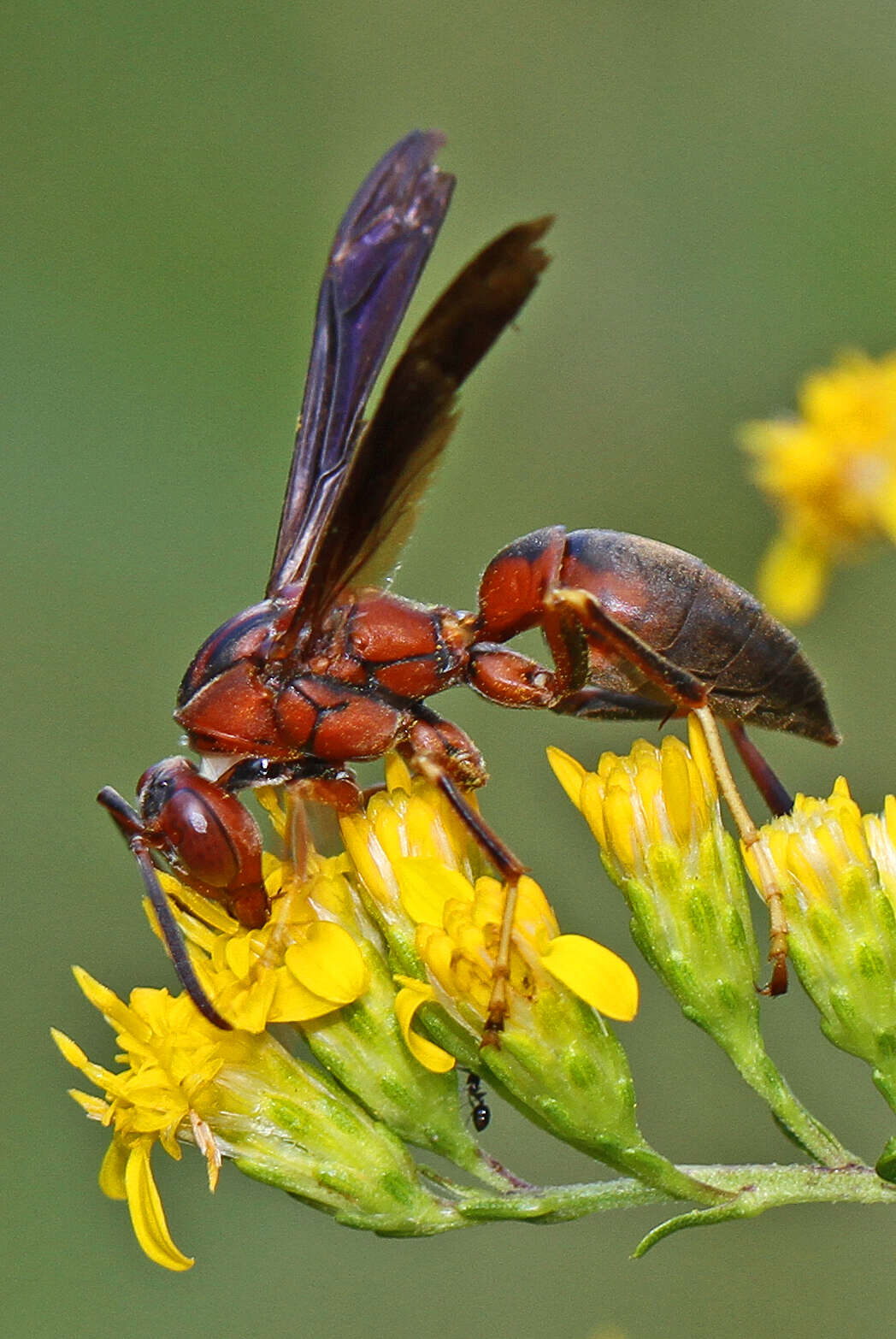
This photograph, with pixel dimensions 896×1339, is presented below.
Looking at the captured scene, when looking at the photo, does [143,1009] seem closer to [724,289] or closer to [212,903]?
[212,903]

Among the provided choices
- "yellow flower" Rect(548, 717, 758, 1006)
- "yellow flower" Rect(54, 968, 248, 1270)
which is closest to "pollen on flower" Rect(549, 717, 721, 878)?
"yellow flower" Rect(548, 717, 758, 1006)

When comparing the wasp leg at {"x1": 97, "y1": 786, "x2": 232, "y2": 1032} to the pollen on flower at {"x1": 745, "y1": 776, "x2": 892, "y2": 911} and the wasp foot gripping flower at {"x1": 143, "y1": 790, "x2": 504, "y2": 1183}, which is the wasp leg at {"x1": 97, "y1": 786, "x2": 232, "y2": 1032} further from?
the pollen on flower at {"x1": 745, "y1": 776, "x2": 892, "y2": 911}

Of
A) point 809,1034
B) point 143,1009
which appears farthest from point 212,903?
point 809,1034

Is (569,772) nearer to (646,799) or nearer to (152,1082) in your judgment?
(646,799)

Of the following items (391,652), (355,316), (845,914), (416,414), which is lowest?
(845,914)

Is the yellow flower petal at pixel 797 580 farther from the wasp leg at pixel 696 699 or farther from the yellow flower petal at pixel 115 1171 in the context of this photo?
the yellow flower petal at pixel 115 1171

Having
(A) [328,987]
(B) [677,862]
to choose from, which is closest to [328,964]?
(A) [328,987]
